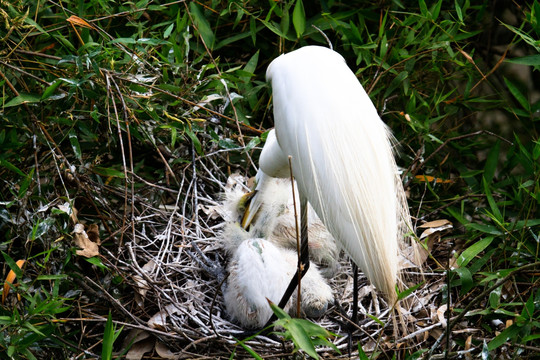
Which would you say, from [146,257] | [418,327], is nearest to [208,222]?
[146,257]

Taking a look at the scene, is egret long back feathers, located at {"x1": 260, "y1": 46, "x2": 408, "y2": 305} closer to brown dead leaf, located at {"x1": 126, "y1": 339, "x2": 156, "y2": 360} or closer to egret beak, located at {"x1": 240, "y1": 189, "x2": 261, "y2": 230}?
egret beak, located at {"x1": 240, "y1": 189, "x2": 261, "y2": 230}

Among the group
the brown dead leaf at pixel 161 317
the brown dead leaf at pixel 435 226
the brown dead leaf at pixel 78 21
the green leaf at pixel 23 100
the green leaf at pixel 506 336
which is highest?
the brown dead leaf at pixel 78 21

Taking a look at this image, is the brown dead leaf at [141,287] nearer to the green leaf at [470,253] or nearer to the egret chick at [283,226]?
the egret chick at [283,226]

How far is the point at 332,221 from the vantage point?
4.86 ft

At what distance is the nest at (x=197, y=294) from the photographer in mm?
1730

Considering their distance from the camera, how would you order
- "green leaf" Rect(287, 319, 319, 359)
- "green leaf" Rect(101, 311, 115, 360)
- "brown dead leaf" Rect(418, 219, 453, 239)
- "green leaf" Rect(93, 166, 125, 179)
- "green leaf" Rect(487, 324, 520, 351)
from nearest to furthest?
"green leaf" Rect(287, 319, 319, 359) → "green leaf" Rect(101, 311, 115, 360) → "green leaf" Rect(487, 324, 520, 351) → "green leaf" Rect(93, 166, 125, 179) → "brown dead leaf" Rect(418, 219, 453, 239)

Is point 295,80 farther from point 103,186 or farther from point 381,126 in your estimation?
point 103,186

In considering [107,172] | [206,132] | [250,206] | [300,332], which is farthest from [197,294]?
A: [300,332]

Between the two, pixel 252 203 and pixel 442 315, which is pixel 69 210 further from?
pixel 442 315

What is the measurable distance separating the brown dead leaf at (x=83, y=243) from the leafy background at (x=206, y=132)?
4cm

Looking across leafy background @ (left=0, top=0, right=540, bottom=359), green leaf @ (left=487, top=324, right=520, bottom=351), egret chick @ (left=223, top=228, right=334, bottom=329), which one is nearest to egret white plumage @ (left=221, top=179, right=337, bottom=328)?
egret chick @ (left=223, top=228, right=334, bottom=329)

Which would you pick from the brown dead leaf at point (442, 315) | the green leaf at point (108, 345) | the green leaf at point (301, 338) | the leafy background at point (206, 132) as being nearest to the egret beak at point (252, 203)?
the leafy background at point (206, 132)

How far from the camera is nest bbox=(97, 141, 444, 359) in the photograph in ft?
5.68

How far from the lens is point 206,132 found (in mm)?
2195
